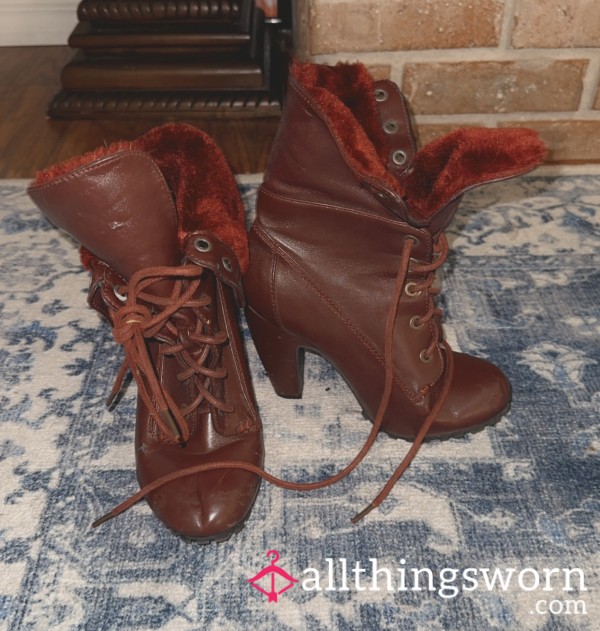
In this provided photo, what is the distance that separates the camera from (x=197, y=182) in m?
0.81

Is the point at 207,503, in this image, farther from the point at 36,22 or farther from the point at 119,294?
the point at 36,22

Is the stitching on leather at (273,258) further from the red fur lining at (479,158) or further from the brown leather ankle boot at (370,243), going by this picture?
the red fur lining at (479,158)

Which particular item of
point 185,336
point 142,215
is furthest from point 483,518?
point 142,215

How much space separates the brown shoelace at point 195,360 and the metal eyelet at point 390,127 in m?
0.14

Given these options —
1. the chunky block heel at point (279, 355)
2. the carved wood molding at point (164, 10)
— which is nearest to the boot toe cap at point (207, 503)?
the chunky block heel at point (279, 355)

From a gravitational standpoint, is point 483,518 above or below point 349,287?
below

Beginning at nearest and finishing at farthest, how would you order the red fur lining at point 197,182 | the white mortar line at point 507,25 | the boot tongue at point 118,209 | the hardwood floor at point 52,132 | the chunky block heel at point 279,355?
the boot tongue at point 118,209, the red fur lining at point 197,182, the chunky block heel at point 279,355, the white mortar line at point 507,25, the hardwood floor at point 52,132

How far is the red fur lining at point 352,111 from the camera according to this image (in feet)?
2.38

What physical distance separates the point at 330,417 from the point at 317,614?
0.92ft

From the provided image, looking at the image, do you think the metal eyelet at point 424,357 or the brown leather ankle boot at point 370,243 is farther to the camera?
the metal eyelet at point 424,357

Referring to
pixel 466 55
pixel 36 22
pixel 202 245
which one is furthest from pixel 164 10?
pixel 202 245

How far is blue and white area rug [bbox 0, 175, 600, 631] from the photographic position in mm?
692

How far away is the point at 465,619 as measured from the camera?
681mm

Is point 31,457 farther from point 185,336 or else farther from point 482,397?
point 482,397
